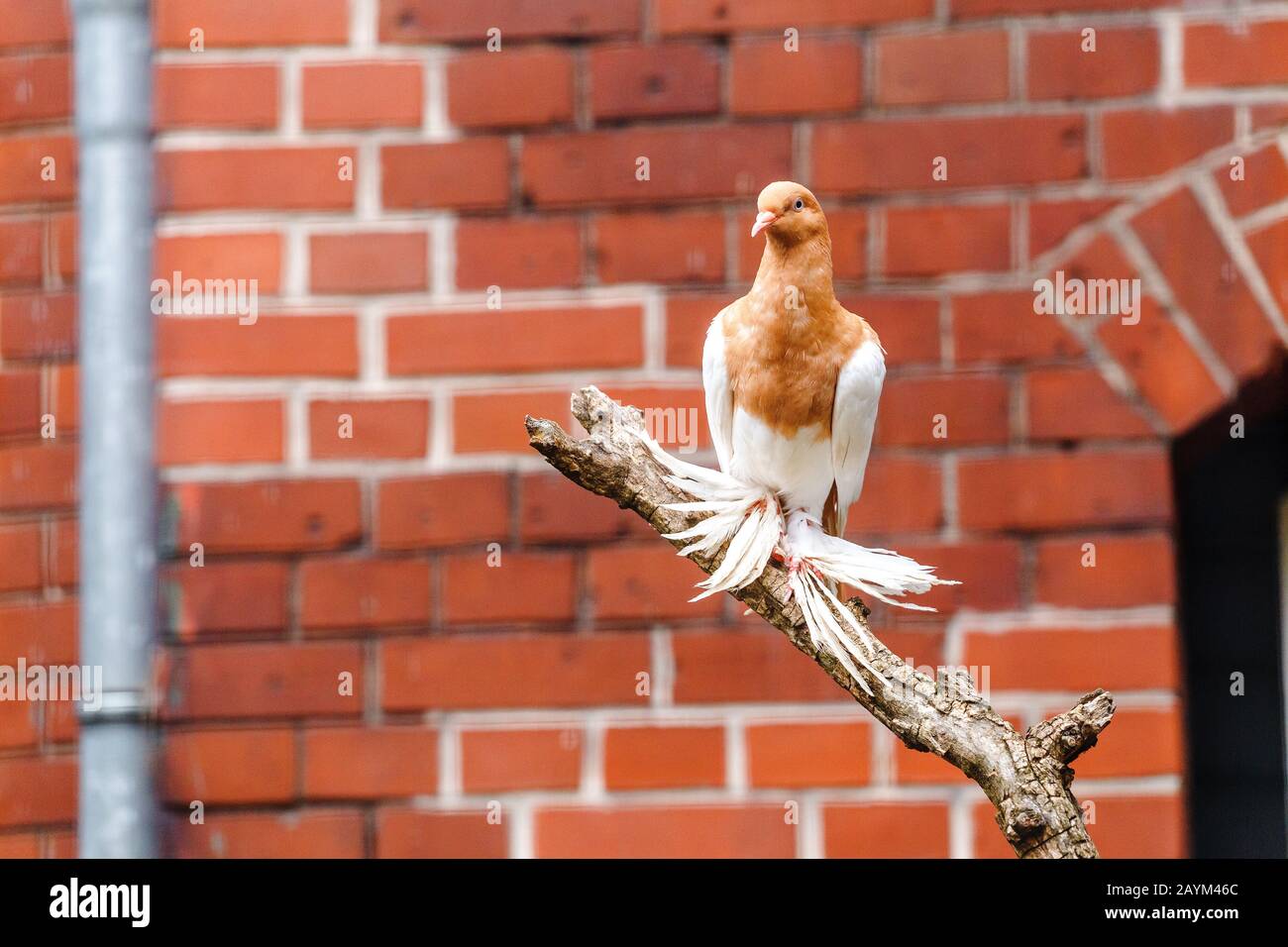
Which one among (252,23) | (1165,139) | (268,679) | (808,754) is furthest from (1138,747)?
(252,23)

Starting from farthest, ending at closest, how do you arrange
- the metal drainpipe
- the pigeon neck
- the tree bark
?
1. the metal drainpipe
2. the pigeon neck
3. the tree bark

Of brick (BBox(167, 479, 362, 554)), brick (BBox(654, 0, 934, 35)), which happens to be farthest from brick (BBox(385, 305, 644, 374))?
brick (BBox(654, 0, 934, 35))

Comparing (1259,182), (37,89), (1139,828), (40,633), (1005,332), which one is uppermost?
(37,89)

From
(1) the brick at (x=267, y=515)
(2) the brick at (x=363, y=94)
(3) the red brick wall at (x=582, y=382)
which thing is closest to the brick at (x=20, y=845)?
(3) the red brick wall at (x=582, y=382)

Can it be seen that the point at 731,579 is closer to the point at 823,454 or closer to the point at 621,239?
the point at 823,454

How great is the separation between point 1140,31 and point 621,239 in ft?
1.37

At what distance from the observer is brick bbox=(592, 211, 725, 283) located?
1.05 meters

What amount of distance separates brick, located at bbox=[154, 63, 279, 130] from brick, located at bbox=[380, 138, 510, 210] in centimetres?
10

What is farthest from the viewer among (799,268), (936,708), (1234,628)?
(1234,628)

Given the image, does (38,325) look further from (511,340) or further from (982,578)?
(982,578)

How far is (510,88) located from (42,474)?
47cm

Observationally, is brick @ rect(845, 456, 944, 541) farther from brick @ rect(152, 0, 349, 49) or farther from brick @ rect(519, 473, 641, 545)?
brick @ rect(152, 0, 349, 49)

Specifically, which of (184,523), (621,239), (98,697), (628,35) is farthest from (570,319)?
(98,697)

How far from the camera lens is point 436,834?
105 cm
